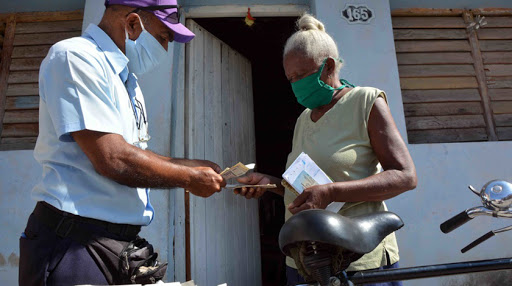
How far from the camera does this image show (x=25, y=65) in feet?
14.3

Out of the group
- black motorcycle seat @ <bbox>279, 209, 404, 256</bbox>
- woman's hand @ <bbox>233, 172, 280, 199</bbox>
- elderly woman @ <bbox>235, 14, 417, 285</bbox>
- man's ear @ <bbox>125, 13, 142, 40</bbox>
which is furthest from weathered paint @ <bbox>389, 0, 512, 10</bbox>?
black motorcycle seat @ <bbox>279, 209, 404, 256</bbox>

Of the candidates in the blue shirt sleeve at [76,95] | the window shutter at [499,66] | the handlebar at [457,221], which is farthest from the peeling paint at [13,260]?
the window shutter at [499,66]

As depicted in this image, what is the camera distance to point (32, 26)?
4473mm

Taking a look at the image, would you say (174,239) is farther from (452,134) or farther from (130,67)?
(452,134)

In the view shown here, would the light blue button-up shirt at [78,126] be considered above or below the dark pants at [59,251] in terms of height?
above

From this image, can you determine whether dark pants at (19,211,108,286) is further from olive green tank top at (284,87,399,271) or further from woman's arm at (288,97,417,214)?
olive green tank top at (284,87,399,271)

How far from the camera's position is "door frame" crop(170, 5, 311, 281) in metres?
3.66

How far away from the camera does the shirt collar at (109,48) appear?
1762 mm

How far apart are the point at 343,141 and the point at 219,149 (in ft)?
8.65

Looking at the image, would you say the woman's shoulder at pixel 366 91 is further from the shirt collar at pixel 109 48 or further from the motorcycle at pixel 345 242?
the shirt collar at pixel 109 48

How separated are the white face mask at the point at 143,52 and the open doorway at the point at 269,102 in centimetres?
276

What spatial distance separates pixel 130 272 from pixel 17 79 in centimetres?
351

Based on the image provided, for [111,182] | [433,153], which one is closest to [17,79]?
[111,182]

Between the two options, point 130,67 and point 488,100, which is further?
point 488,100
